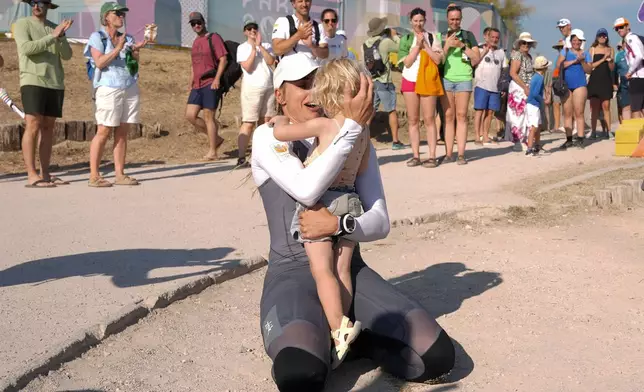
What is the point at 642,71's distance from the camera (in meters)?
12.8

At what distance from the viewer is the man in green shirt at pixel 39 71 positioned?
8555 millimetres

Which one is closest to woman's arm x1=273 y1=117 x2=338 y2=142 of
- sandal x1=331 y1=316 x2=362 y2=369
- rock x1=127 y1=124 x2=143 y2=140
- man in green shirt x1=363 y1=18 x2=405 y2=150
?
sandal x1=331 y1=316 x2=362 y2=369

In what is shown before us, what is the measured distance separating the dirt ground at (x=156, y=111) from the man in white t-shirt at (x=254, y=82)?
141 centimetres

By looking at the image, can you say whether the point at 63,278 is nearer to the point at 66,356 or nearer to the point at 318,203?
the point at 66,356

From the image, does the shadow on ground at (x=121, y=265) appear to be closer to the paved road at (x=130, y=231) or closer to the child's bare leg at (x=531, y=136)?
the paved road at (x=130, y=231)

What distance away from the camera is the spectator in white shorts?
867 cm

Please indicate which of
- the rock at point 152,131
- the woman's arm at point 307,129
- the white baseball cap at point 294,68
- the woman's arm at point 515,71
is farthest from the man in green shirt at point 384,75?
the woman's arm at point 307,129

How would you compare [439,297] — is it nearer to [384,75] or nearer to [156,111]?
[384,75]

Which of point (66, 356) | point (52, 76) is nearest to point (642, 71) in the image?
point (52, 76)

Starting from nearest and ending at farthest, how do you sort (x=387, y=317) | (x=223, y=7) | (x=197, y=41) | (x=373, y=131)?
(x=387, y=317) < (x=197, y=41) < (x=373, y=131) < (x=223, y=7)

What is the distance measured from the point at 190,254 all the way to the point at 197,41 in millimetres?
6053

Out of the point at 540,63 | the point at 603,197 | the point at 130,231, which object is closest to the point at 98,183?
the point at 130,231

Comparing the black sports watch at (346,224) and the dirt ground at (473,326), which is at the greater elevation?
the black sports watch at (346,224)

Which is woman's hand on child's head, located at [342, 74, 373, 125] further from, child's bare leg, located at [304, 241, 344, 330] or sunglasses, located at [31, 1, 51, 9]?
sunglasses, located at [31, 1, 51, 9]
